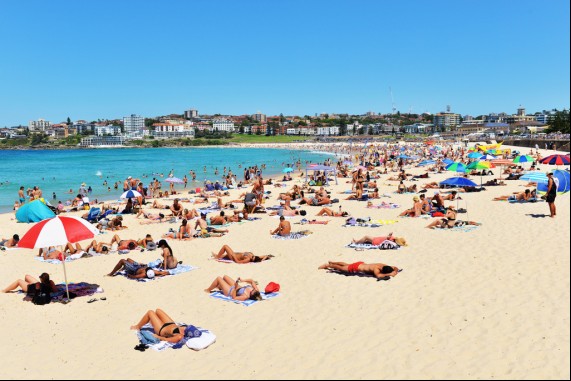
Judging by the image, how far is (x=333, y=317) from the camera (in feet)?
19.2

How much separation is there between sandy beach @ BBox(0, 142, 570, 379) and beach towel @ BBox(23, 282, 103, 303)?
20 cm

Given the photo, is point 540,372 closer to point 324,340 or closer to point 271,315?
point 324,340

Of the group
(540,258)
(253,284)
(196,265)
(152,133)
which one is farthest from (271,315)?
(152,133)

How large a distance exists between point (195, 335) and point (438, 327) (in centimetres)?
282

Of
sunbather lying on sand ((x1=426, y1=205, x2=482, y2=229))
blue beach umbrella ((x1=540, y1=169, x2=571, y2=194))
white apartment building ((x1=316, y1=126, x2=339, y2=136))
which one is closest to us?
sunbather lying on sand ((x1=426, y1=205, x2=482, y2=229))

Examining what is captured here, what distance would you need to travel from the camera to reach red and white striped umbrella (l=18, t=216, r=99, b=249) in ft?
20.7

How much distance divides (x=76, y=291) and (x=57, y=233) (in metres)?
1.33

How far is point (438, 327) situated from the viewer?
17.2ft

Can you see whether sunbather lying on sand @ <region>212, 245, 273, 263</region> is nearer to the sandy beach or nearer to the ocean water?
the sandy beach

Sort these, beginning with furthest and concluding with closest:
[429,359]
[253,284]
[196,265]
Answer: [196,265] < [253,284] < [429,359]

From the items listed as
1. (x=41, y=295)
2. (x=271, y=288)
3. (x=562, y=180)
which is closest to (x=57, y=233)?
(x=41, y=295)

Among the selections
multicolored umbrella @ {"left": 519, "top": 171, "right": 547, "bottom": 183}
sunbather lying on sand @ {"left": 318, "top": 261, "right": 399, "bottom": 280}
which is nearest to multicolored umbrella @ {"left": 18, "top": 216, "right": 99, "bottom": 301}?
sunbather lying on sand @ {"left": 318, "top": 261, "right": 399, "bottom": 280}

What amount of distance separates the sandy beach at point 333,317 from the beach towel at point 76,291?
0.20 m

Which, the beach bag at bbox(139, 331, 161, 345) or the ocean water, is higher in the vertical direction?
the beach bag at bbox(139, 331, 161, 345)
